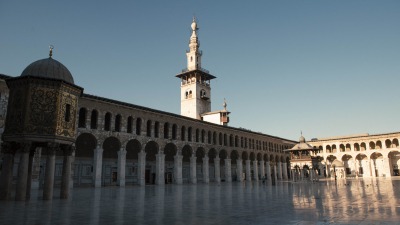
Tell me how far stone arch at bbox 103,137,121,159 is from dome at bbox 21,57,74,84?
20831 mm

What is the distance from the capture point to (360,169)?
251 feet

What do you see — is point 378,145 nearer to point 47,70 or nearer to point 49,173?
point 49,173

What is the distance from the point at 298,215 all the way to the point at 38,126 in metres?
14.1

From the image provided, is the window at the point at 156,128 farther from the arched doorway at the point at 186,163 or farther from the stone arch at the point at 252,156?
the stone arch at the point at 252,156

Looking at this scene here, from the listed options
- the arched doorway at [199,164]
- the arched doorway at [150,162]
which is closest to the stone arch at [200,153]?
the arched doorway at [199,164]

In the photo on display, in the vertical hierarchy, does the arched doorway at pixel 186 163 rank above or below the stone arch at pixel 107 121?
below

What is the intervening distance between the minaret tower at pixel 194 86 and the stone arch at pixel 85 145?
29863 millimetres

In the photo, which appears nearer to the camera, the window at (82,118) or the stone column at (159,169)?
the window at (82,118)

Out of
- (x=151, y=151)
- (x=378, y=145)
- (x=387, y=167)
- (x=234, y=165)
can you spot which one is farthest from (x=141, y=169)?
(x=387, y=167)

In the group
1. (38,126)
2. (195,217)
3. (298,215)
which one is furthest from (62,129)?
(298,215)

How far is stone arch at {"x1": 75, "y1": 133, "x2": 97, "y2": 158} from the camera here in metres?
36.0

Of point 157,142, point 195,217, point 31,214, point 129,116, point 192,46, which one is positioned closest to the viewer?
point 195,217

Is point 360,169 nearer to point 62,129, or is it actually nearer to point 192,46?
point 192,46

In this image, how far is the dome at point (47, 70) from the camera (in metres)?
17.9
